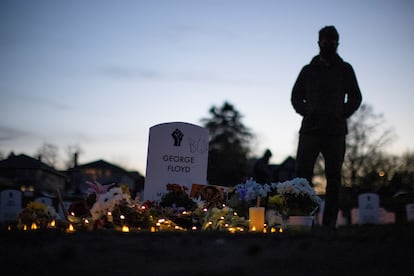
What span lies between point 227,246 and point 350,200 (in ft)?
89.2

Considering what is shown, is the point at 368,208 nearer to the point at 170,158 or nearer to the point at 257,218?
the point at 170,158

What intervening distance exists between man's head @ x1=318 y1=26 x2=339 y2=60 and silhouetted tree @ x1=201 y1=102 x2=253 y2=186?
143 feet

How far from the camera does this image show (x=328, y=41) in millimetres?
5461

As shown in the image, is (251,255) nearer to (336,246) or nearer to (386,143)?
(336,246)

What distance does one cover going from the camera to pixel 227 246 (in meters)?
2.38

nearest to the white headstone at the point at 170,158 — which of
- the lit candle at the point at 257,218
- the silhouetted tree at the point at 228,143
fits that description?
the lit candle at the point at 257,218

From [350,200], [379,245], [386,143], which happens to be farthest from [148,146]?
[386,143]

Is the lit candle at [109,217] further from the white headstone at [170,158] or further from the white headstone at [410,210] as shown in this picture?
the white headstone at [410,210]

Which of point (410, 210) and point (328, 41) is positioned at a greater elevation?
point (328, 41)

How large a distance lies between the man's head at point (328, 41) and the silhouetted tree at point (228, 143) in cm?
4368

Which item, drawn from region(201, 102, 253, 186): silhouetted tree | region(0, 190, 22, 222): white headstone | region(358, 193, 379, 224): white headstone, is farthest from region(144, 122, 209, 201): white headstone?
region(201, 102, 253, 186): silhouetted tree

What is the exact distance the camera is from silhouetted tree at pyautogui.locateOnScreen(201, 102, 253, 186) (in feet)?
166

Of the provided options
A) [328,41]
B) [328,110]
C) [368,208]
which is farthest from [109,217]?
[368,208]

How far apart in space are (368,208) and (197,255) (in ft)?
69.4
